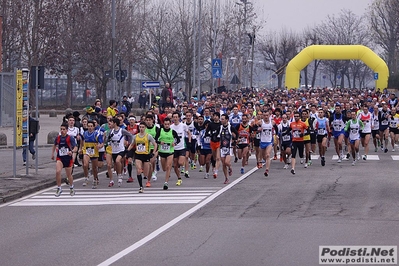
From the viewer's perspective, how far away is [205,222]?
1488 centimetres

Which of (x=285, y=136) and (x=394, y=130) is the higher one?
(x=394, y=130)

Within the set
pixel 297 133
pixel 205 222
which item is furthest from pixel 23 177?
pixel 205 222

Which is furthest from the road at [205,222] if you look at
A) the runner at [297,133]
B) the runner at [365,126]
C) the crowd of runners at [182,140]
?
the runner at [365,126]

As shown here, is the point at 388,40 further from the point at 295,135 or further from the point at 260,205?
the point at 260,205

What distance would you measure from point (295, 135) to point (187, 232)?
1145cm

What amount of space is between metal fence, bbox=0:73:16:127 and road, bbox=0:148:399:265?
9.06 ft

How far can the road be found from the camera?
1177cm

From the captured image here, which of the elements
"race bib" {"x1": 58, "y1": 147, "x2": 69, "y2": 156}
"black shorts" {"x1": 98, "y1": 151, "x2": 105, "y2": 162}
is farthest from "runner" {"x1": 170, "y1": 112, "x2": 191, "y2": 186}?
"race bib" {"x1": 58, "y1": 147, "x2": 69, "y2": 156}

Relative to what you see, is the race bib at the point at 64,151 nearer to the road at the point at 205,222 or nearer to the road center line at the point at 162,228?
the road at the point at 205,222

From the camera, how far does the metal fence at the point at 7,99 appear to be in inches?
890

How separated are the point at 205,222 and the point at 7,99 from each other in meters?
9.84

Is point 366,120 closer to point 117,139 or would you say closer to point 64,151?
point 117,139

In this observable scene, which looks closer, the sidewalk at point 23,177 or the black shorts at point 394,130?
the sidewalk at point 23,177

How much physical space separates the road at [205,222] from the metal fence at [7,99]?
9.06ft
